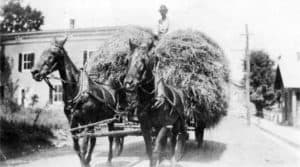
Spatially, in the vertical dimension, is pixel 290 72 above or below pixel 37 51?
below

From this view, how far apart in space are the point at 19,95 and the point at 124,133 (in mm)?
22781

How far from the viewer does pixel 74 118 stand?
6496mm

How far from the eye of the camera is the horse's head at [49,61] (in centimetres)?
606

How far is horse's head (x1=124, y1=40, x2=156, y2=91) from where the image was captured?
16.8 feet

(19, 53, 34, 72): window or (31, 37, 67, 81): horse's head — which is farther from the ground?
(19, 53, 34, 72): window

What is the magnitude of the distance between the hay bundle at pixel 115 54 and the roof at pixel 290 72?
1383 cm

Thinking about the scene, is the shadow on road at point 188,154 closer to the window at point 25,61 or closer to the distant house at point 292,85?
the distant house at point 292,85

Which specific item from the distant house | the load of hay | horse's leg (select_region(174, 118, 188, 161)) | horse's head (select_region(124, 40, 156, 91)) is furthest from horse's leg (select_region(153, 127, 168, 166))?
the distant house

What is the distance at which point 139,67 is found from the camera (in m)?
5.23

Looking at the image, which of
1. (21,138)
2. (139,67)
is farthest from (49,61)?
(21,138)

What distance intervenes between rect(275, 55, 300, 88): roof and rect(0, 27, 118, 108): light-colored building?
12.1 meters

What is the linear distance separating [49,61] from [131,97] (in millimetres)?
1649

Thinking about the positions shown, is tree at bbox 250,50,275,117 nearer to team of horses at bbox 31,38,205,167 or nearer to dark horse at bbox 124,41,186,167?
team of horses at bbox 31,38,205,167

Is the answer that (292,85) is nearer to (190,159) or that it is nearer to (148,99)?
(190,159)
